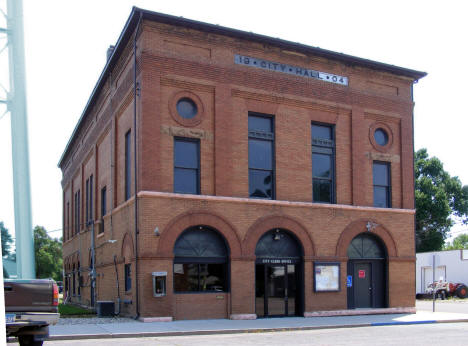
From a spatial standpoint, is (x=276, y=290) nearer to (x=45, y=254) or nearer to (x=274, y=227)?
(x=274, y=227)

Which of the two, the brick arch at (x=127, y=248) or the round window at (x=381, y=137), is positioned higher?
the round window at (x=381, y=137)

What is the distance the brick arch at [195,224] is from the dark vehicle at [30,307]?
8.84 metres

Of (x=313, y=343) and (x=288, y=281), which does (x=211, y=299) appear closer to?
(x=288, y=281)

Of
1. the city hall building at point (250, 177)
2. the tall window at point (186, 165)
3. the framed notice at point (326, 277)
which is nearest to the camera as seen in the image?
the city hall building at point (250, 177)

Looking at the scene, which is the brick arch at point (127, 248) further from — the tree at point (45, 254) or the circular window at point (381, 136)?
the tree at point (45, 254)

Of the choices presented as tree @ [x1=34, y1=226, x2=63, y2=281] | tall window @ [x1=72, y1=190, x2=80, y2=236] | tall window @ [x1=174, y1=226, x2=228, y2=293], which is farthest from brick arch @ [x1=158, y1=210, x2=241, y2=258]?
tree @ [x1=34, y1=226, x2=63, y2=281]

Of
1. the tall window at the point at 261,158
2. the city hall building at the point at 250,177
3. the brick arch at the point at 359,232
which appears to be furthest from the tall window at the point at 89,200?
the brick arch at the point at 359,232

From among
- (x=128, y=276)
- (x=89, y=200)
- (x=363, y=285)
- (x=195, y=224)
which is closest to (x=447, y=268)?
(x=363, y=285)

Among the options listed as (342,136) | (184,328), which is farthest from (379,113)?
(184,328)

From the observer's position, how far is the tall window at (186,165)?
21.5 metres

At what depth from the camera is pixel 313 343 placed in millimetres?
14398

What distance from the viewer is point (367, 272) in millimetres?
25234

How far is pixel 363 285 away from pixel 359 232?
2.36 meters

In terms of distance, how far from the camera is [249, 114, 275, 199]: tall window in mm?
22922
